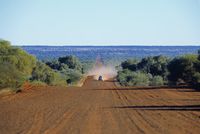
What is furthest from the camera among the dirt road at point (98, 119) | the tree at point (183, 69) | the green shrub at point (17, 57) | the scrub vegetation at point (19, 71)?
the tree at point (183, 69)

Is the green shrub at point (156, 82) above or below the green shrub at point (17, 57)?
below

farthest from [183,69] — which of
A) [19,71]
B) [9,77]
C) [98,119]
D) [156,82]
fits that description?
[98,119]

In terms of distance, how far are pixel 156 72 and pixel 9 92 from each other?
49.9 meters

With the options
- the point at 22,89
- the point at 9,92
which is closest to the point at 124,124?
the point at 9,92

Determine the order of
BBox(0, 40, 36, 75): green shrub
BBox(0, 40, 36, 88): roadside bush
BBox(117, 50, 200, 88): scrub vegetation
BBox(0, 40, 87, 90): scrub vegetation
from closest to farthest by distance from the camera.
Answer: BBox(0, 40, 36, 88): roadside bush < BBox(0, 40, 87, 90): scrub vegetation < BBox(0, 40, 36, 75): green shrub < BBox(117, 50, 200, 88): scrub vegetation

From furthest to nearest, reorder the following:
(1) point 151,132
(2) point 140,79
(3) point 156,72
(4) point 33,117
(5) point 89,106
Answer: (3) point 156,72 → (2) point 140,79 → (5) point 89,106 → (4) point 33,117 → (1) point 151,132

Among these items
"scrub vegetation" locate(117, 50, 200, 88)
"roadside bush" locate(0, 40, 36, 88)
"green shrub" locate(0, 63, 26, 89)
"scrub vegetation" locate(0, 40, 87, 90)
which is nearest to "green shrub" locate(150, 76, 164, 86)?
"scrub vegetation" locate(117, 50, 200, 88)

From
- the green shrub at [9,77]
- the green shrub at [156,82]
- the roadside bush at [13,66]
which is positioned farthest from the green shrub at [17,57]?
the green shrub at [156,82]

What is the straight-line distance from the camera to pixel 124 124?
2573 cm

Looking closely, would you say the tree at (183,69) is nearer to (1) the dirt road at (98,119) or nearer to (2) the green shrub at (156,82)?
(2) the green shrub at (156,82)

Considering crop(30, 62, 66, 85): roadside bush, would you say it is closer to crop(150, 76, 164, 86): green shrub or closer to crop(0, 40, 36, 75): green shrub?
crop(0, 40, 36, 75): green shrub

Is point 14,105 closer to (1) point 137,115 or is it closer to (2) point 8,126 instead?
(1) point 137,115

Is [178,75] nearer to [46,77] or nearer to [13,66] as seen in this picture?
[46,77]

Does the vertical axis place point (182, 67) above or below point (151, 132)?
below
